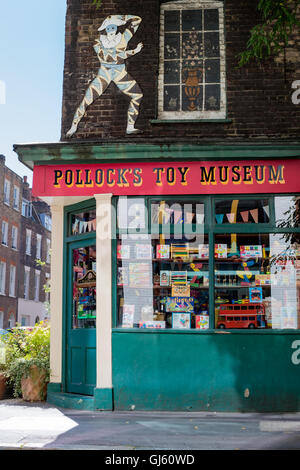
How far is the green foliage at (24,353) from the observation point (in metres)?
10.2

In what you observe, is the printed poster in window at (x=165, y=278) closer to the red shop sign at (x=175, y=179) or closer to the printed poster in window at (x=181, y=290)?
the printed poster in window at (x=181, y=290)

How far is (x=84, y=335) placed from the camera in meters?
9.62

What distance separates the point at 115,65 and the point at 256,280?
4403 millimetres

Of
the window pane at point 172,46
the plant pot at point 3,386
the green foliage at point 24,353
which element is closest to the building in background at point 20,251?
the green foliage at point 24,353

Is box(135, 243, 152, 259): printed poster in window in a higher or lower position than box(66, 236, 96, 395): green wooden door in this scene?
higher

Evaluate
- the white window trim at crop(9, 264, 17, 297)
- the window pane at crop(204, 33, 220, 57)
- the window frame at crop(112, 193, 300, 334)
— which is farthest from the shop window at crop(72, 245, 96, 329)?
the white window trim at crop(9, 264, 17, 297)

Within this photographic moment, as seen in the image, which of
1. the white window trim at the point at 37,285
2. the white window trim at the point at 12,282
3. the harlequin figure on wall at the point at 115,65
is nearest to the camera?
the harlequin figure on wall at the point at 115,65

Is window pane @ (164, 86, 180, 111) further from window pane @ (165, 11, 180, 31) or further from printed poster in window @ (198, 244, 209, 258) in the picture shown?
printed poster in window @ (198, 244, 209, 258)

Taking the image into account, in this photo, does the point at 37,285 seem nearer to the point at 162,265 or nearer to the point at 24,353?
the point at 24,353

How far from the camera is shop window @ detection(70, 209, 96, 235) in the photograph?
9742mm

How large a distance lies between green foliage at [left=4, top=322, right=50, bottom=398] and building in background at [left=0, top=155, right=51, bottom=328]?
26.6 metres

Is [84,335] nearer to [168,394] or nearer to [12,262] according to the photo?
[168,394]

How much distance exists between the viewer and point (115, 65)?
402 inches

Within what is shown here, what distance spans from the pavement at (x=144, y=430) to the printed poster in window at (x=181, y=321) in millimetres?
1287
